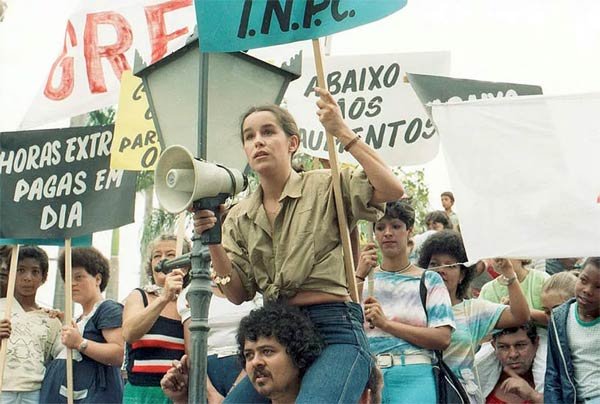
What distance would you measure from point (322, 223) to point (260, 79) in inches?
40.4

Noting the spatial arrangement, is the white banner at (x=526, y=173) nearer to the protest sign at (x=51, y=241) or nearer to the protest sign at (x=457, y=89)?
the protest sign at (x=457, y=89)

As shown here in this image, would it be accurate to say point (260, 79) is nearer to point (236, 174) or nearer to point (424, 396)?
point (236, 174)

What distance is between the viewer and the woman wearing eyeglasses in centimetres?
658

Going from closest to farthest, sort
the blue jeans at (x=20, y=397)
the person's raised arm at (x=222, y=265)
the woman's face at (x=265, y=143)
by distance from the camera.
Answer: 1. the person's raised arm at (x=222, y=265)
2. the woman's face at (x=265, y=143)
3. the blue jeans at (x=20, y=397)

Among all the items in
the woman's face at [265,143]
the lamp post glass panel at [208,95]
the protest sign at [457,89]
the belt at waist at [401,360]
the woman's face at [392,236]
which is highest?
the protest sign at [457,89]

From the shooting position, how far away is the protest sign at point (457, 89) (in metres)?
7.50

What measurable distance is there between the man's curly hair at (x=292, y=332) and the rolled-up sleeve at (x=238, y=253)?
0.16 m

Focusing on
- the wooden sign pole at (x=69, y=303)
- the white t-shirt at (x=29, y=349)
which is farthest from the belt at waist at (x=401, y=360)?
the white t-shirt at (x=29, y=349)

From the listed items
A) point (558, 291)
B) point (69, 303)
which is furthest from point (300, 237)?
point (558, 291)

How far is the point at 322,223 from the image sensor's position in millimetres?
4660

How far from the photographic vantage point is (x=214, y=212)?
4.58m

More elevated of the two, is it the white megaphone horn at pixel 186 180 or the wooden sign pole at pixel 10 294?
the white megaphone horn at pixel 186 180

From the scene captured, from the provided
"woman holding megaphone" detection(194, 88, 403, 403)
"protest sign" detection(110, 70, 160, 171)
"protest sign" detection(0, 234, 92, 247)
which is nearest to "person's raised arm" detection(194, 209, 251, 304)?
"woman holding megaphone" detection(194, 88, 403, 403)

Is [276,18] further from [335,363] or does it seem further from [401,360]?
[401,360]
